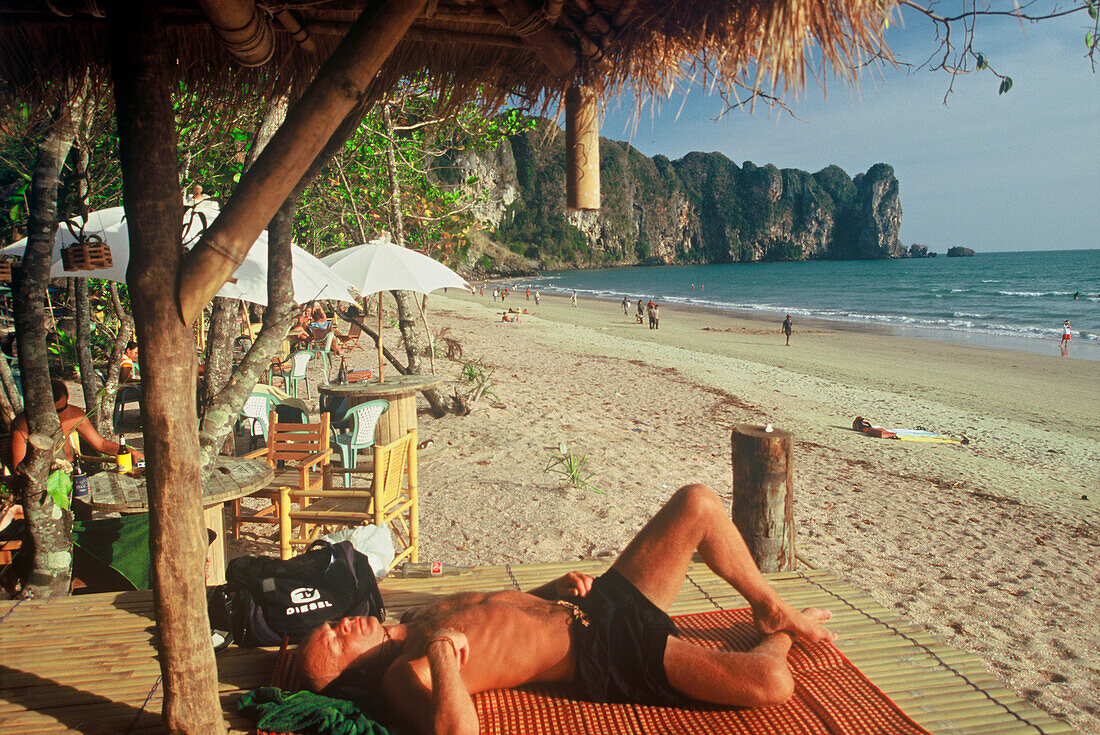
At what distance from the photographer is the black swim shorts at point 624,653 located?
208 centimetres

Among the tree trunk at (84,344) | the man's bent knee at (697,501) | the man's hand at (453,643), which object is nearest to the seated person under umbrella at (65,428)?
the tree trunk at (84,344)

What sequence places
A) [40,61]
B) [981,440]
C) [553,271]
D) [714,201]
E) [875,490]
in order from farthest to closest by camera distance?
[714,201] < [553,271] < [981,440] < [875,490] < [40,61]

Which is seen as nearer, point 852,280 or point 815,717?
point 815,717

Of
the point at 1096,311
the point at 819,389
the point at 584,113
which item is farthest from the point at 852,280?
the point at 584,113

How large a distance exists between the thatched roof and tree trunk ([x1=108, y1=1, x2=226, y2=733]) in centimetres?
38

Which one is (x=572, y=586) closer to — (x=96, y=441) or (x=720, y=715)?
(x=720, y=715)

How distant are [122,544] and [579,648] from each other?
2.37 metres

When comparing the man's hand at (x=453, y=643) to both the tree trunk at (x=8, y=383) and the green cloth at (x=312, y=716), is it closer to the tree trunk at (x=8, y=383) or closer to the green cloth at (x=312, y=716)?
the green cloth at (x=312, y=716)

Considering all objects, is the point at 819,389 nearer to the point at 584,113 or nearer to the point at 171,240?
the point at 584,113

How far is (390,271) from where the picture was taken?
6246mm

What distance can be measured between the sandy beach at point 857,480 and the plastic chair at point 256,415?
1.53 m

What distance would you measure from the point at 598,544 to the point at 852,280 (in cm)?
6853

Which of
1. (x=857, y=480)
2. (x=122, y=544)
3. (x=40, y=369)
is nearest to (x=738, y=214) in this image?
(x=857, y=480)

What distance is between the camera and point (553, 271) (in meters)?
99.5
